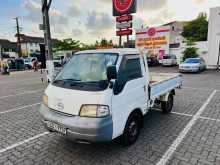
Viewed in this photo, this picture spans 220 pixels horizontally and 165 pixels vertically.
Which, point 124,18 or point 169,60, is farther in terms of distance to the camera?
point 169,60

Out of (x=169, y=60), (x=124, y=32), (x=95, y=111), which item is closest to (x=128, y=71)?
(x=95, y=111)

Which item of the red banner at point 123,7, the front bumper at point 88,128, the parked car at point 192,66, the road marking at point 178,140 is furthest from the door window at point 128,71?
the parked car at point 192,66

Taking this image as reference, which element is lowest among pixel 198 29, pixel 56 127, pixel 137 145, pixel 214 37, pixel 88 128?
pixel 137 145

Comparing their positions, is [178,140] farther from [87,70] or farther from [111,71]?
[87,70]

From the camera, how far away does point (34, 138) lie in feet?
14.8

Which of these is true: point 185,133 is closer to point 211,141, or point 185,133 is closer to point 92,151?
point 211,141

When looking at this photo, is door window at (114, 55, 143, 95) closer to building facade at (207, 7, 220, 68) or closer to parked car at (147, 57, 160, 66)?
building facade at (207, 7, 220, 68)

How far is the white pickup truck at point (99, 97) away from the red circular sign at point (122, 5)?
12552mm

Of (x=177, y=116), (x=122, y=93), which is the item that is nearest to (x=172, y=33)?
(x=177, y=116)

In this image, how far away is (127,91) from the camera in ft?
12.1

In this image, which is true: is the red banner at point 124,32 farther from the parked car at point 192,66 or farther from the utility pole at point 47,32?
the utility pole at point 47,32

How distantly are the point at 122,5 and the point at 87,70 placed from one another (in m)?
13.9

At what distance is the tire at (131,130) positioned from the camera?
3.84 meters

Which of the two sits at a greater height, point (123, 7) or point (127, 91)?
point (123, 7)
